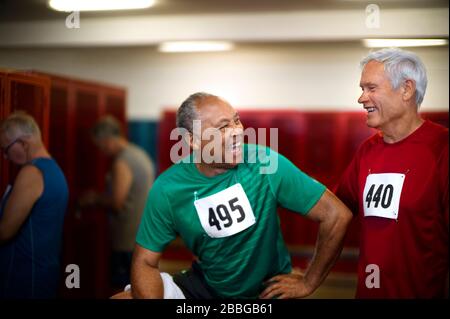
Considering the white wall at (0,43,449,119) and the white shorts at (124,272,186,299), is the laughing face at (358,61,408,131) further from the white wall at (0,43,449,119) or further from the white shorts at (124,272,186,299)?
the white wall at (0,43,449,119)

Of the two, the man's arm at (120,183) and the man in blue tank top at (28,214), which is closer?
the man in blue tank top at (28,214)

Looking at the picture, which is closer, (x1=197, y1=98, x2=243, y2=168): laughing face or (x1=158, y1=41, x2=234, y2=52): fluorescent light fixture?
(x1=197, y1=98, x2=243, y2=168): laughing face

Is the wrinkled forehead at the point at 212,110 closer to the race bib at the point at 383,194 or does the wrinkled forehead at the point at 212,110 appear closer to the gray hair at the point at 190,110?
the gray hair at the point at 190,110

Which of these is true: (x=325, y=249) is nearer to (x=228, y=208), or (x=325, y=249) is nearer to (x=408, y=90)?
(x=228, y=208)

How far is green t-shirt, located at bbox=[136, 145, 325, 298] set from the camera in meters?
1.56

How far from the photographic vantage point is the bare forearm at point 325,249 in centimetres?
158

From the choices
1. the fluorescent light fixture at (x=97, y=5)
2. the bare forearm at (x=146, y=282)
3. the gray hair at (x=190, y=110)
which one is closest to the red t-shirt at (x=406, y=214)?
the gray hair at (x=190, y=110)

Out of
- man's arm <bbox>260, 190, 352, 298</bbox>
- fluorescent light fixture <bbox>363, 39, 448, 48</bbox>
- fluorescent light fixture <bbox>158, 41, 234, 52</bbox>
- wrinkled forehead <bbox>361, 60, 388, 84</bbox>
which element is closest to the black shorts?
man's arm <bbox>260, 190, 352, 298</bbox>

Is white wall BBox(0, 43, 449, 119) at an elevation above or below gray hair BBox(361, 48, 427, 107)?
above

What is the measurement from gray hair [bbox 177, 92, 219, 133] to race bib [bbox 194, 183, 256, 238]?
0.79ft

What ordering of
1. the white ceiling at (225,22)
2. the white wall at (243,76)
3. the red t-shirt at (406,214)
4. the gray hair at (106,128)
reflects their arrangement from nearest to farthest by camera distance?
the red t-shirt at (406,214) < the white ceiling at (225,22) < the gray hair at (106,128) < the white wall at (243,76)

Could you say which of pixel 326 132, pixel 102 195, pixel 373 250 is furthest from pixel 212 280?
pixel 326 132

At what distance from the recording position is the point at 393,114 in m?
1.54

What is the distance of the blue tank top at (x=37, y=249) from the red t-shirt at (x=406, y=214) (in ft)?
Result: 3.62
